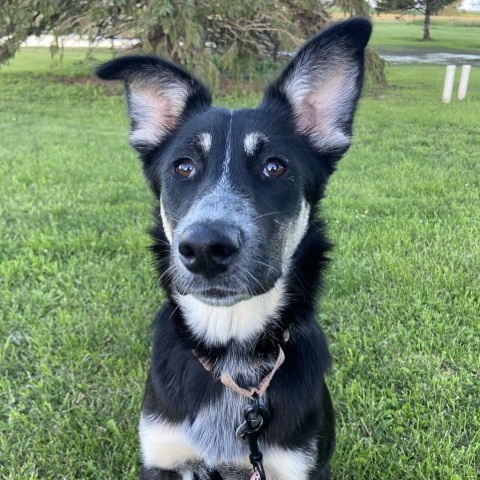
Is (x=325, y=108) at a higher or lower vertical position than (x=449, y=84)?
higher

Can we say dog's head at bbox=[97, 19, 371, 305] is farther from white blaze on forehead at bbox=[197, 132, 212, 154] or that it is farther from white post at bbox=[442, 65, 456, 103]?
white post at bbox=[442, 65, 456, 103]

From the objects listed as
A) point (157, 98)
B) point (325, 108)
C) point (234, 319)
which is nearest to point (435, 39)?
point (325, 108)

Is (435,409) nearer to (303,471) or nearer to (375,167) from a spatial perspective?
(303,471)

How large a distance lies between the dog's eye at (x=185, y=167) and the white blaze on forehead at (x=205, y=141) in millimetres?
83

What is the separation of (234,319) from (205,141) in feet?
2.63

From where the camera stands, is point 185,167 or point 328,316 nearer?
point 185,167

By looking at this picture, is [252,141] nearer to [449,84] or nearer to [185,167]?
[185,167]

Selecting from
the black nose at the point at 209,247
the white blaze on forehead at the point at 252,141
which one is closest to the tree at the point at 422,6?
the white blaze on forehead at the point at 252,141

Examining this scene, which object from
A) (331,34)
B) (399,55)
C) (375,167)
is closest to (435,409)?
(331,34)

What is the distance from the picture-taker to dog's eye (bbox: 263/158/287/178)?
7.84 ft

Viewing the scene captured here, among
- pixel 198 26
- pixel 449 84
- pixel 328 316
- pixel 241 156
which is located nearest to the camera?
pixel 241 156

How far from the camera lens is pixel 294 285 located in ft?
8.34

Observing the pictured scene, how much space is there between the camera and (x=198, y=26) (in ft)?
38.7

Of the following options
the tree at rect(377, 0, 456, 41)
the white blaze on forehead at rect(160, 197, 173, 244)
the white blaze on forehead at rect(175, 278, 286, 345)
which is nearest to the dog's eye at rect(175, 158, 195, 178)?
the white blaze on forehead at rect(160, 197, 173, 244)
